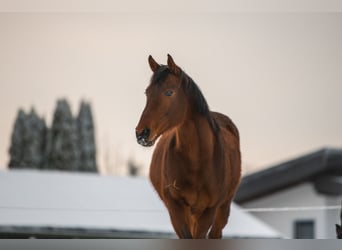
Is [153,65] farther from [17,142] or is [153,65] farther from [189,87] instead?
[17,142]

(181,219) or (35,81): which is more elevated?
(35,81)

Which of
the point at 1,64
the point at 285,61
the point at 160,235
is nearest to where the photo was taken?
the point at 285,61

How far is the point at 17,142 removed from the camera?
1597 cm

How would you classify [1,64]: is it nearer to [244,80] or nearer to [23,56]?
[23,56]

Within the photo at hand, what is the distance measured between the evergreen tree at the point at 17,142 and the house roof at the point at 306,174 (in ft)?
26.7

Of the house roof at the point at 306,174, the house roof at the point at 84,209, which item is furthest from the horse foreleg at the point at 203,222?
the house roof at the point at 306,174

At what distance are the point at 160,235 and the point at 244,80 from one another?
2158 millimetres

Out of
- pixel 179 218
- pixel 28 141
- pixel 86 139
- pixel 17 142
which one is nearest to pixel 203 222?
pixel 179 218

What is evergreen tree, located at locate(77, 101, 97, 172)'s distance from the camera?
16.7 meters

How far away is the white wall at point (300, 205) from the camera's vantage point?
24.6ft

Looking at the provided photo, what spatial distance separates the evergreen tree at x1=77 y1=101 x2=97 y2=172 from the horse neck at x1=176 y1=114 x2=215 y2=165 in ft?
49.8

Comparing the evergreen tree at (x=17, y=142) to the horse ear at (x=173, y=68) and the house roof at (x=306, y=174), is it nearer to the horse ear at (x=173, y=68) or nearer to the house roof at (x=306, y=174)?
the house roof at (x=306, y=174)

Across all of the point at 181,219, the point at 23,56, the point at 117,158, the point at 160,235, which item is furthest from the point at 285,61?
the point at 117,158

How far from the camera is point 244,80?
15.3 ft
